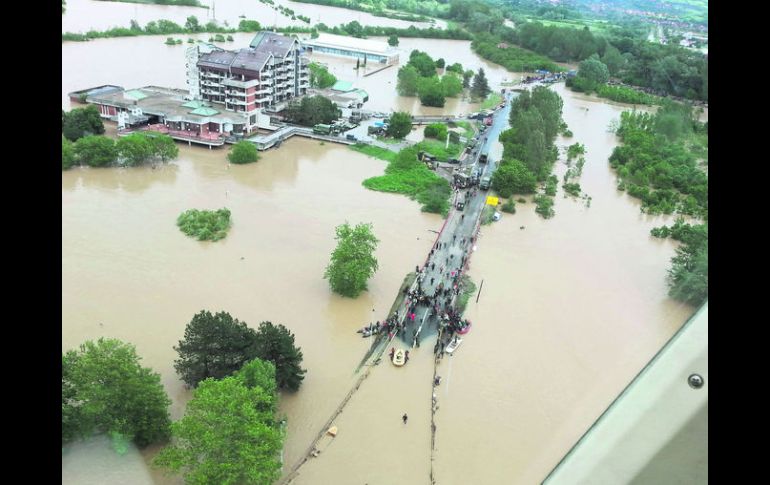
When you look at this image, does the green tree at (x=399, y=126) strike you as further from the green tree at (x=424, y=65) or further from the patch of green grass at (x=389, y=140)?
the green tree at (x=424, y=65)

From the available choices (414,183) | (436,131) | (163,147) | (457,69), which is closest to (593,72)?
(457,69)

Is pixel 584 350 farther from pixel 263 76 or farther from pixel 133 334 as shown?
pixel 263 76

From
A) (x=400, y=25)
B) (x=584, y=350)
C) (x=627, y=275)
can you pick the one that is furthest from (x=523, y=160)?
(x=400, y=25)

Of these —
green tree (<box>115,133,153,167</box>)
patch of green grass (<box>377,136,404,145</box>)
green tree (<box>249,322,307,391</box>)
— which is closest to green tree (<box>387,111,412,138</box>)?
patch of green grass (<box>377,136,404,145</box>)

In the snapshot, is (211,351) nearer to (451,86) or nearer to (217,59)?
(217,59)

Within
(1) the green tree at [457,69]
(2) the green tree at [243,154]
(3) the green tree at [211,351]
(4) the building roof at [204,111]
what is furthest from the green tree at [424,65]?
(3) the green tree at [211,351]

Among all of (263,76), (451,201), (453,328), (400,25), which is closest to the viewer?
(453,328)

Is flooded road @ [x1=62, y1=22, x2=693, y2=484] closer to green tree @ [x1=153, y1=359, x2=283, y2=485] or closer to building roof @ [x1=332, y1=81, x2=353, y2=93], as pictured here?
green tree @ [x1=153, y1=359, x2=283, y2=485]
